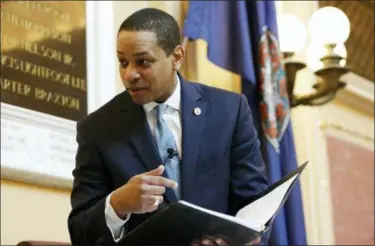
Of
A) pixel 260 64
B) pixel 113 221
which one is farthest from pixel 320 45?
pixel 113 221

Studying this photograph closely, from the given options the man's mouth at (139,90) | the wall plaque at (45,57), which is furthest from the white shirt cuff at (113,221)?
the wall plaque at (45,57)

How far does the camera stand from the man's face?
1595mm

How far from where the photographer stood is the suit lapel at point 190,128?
162 cm

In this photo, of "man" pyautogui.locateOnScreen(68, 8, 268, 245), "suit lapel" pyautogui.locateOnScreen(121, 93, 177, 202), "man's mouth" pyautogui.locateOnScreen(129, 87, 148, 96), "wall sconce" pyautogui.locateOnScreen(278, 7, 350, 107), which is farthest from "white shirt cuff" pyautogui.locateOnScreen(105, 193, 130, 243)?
"wall sconce" pyautogui.locateOnScreen(278, 7, 350, 107)

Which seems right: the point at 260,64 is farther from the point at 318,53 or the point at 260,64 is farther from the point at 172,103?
the point at 172,103

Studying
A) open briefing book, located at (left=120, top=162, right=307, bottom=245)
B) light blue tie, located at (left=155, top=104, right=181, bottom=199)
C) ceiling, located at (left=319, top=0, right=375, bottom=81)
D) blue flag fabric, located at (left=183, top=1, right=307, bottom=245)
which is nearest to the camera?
open briefing book, located at (left=120, top=162, right=307, bottom=245)

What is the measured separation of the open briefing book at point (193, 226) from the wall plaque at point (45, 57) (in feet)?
5.09

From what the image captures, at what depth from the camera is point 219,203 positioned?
5.45 ft

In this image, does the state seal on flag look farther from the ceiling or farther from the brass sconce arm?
the ceiling

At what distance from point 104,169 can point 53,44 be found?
A: 1590 millimetres

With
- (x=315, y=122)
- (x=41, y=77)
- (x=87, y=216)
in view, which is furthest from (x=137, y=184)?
(x=315, y=122)

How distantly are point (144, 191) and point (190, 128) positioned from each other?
265 mm

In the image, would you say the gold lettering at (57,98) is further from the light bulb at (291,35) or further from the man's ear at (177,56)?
the man's ear at (177,56)

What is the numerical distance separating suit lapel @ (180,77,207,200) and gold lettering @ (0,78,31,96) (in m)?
1.31
